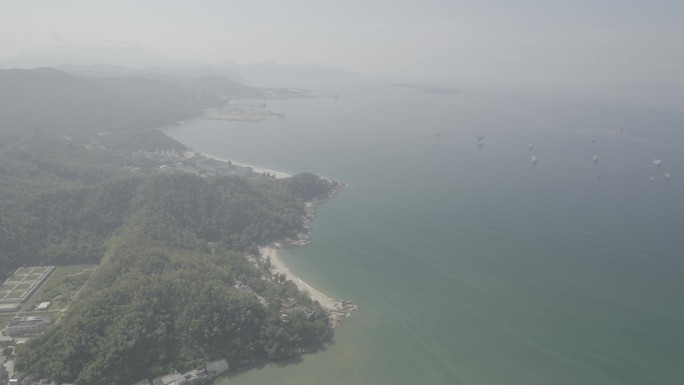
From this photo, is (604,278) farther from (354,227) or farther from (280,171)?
(280,171)

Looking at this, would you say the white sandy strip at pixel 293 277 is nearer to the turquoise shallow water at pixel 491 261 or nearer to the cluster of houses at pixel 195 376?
the turquoise shallow water at pixel 491 261

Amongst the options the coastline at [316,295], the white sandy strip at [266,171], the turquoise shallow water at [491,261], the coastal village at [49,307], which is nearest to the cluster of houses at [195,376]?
the coastal village at [49,307]

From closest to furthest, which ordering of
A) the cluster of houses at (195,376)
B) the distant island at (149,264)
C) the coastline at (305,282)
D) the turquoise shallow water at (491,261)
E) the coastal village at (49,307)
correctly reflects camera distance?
the cluster of houses at (195,376) → the coastal village at (49,307) → the distant island at (149,264) → the turquoise shallow water at (491,261) → the coastline at (305,282)

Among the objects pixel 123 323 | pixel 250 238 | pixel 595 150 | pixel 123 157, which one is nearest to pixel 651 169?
pixel 595 150

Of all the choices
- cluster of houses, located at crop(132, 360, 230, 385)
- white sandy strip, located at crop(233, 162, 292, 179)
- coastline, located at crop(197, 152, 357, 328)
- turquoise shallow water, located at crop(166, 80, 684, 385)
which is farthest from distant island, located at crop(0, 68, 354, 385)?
turquoise shallow water, located at crop(166, 80, 684, 385)

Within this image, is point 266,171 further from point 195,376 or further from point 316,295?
point 195,376

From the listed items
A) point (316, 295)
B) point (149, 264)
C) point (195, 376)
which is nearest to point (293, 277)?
point (316, 295)

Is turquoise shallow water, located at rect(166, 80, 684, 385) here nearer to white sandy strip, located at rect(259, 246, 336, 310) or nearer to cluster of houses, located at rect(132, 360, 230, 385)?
white sandy strip, located at rect(259, 246, 336, 310)
